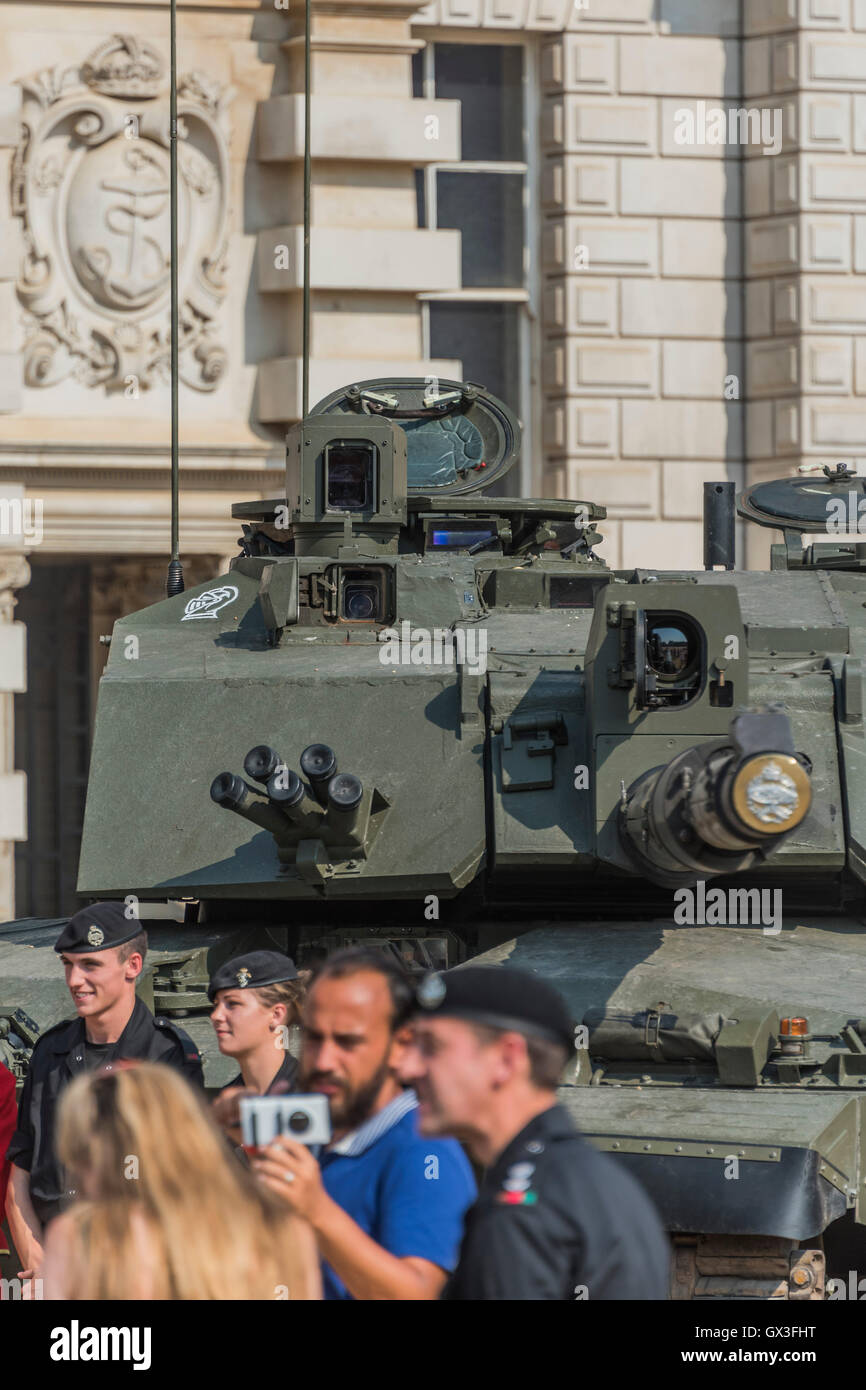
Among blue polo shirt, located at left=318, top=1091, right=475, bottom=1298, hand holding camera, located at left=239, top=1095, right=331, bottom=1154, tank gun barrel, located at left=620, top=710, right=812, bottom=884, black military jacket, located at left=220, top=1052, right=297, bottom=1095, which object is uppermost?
tank gun barrel, located at left=620, top=710, right=812, bottom=884

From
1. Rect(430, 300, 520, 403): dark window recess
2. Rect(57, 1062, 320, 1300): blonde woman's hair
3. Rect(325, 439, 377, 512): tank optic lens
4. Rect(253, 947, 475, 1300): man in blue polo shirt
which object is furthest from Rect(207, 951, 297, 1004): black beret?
Rect(430, 300, 520, 403): dark window recess

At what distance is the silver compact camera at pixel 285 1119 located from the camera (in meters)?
4.08

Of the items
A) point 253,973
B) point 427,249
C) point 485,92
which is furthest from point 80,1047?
point 485,92

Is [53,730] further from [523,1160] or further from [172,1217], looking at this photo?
[523,1160]

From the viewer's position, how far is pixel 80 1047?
6.61m

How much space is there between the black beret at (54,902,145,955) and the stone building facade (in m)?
10.2

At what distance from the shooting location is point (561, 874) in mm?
8281

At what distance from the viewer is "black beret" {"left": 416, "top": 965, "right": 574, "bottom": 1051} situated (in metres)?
4.01

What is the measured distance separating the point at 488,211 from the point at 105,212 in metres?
3.02

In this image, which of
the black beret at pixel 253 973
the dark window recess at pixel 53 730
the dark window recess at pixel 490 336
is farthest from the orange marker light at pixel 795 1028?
the dark window recess at pixel 53 730

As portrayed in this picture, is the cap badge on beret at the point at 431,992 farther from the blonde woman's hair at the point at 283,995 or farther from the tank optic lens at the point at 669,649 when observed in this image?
the tank optic lens at the point at 669,649

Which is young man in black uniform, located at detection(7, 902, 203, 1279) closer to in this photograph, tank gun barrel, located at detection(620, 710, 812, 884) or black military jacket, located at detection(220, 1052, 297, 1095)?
black military jacket, located at detection(220, 1052, 297, 1095)

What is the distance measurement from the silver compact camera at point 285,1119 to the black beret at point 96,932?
8.10 feet
